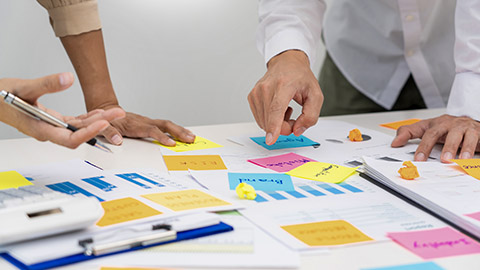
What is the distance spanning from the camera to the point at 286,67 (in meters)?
1.08

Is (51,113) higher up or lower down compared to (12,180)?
higher up

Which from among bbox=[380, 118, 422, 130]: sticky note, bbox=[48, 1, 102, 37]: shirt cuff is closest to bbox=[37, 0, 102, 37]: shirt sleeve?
bbox=[48, 1, 102, 37]: shirt cuff

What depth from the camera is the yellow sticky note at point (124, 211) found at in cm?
58

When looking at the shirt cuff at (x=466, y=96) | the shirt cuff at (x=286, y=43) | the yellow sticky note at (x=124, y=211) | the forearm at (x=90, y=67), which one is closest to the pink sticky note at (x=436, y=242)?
the yellow sticky note at (x=124, y=211)

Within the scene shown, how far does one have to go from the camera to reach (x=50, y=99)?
2512mm

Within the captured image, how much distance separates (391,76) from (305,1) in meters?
0.48

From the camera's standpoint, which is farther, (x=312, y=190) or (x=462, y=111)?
(x=462, y=111)

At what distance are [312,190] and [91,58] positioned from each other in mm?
694

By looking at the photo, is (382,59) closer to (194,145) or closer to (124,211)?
(194,145)

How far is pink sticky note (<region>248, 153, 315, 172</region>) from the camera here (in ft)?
2.96

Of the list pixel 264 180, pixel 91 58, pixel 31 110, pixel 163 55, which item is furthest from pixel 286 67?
pixel 163 55

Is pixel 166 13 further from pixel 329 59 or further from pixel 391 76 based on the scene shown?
pixel 391 76

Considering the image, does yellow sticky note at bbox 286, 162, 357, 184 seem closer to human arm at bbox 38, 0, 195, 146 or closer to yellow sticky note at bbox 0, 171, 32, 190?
human arm at bbox 38, 0, 195, 146

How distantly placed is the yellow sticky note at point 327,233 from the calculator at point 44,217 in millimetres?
238
